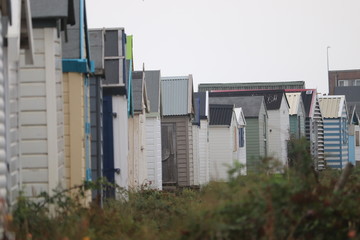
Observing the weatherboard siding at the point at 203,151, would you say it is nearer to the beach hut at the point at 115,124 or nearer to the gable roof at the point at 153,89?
the gable roof at the point at 153,89

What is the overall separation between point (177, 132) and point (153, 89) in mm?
4074

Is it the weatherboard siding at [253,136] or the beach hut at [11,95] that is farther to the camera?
the weatherboard siding at [253,136]

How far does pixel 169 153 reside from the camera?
3644 centimetres

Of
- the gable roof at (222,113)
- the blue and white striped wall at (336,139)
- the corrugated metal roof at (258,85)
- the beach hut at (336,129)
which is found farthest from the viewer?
the corrugated metal roof at (258,85)

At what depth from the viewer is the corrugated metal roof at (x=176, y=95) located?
36.0 meters

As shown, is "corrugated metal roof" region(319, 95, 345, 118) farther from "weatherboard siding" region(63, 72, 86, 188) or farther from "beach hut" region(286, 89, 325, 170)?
"weatherboard siding" region(63, 72, 86, 188)

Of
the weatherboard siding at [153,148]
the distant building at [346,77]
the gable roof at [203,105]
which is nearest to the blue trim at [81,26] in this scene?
the weatherboard siding at [153,148]

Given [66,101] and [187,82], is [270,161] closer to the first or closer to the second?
[66,101]

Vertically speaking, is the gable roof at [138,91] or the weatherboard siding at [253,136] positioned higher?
the gable roof at [138,91]

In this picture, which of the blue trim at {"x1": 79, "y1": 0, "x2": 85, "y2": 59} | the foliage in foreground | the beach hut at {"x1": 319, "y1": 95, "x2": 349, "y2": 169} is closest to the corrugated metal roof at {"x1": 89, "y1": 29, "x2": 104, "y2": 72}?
the blue trim at {"x1": 79, "y1": 0, "x2": 85, "y2": 59}

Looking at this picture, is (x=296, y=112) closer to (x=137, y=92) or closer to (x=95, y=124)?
(x=137, y=92)

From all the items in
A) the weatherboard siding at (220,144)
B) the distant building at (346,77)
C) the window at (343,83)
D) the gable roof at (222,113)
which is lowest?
the weatherboard siding at (220,144)

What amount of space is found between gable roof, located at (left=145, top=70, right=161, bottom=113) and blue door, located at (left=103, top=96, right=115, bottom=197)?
28.8ft

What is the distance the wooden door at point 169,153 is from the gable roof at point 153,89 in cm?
372
